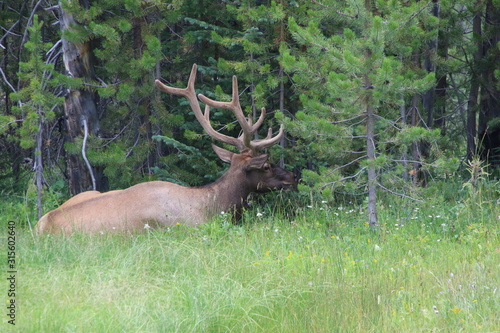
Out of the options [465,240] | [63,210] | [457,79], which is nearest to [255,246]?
[465,240]

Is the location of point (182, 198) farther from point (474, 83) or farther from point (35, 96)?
point (474, 83)

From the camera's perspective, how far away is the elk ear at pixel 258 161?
8.68m

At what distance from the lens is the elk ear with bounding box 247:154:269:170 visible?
28.5 feet

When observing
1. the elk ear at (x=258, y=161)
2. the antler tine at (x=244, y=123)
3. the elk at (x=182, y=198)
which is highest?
the antler tine at (x=244, y=123)

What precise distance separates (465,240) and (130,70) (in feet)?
17.7

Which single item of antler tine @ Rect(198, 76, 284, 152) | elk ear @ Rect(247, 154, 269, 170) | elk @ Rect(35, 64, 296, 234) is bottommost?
elk @ Rect(35, 64, 296, 234)

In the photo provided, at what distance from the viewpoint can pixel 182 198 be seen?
839 cm

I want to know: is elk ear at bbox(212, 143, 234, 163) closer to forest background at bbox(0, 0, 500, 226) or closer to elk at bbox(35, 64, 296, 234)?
elk at bbox(35, 64, 296, 234)

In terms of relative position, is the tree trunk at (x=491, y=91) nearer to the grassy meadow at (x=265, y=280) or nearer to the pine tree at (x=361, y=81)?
the pine tree at (x=361, y=81)

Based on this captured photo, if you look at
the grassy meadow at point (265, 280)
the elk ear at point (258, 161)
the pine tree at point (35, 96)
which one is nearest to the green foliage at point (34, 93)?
the pine tree at point (35, 96)

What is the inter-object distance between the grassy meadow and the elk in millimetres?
730

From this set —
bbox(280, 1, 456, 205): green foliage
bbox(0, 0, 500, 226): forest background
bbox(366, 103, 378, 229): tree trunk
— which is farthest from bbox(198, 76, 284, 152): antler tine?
bbox(366, 103, 378, 229): tree trunk

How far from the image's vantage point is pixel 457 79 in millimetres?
18188

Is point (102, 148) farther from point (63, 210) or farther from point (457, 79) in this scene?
point (457, 79)
